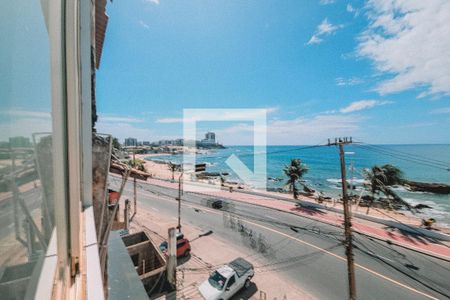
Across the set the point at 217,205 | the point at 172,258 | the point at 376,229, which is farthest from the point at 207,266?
the point at 376,229

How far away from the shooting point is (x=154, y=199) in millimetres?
24312

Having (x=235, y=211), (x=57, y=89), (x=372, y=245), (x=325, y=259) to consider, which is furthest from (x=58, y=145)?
(x=235, y=211)

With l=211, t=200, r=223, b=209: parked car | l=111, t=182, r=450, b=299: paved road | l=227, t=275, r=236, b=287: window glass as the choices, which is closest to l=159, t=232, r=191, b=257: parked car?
l=111, t=182, r=450, b=299: paved road

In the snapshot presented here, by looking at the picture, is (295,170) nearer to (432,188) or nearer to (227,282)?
(227,282)

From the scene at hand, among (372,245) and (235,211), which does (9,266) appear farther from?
(235,211)

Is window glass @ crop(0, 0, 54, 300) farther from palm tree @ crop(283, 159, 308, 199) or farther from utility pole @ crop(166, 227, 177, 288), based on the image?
palm tree @ crop(283, 159, 308, 199)

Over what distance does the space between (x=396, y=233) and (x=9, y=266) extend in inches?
Answer: 784

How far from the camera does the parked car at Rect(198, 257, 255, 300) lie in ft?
28.0

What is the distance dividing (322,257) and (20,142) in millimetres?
14396

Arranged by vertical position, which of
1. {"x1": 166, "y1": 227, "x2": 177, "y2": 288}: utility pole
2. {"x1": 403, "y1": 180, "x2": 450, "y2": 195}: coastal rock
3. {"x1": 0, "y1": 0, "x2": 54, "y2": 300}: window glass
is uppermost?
{"x1": 0, "y1": 0, "x2": 54, "y2": 300}: window glass

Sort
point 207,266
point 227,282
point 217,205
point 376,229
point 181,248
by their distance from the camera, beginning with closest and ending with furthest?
point 227,282 → point 207,266 → point 181,248 → point 376,229 → point 217,205

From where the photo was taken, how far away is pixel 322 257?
12.2 meters

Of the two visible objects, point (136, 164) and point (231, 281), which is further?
point (136, 164)

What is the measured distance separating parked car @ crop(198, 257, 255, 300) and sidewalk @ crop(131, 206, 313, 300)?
0.47m
